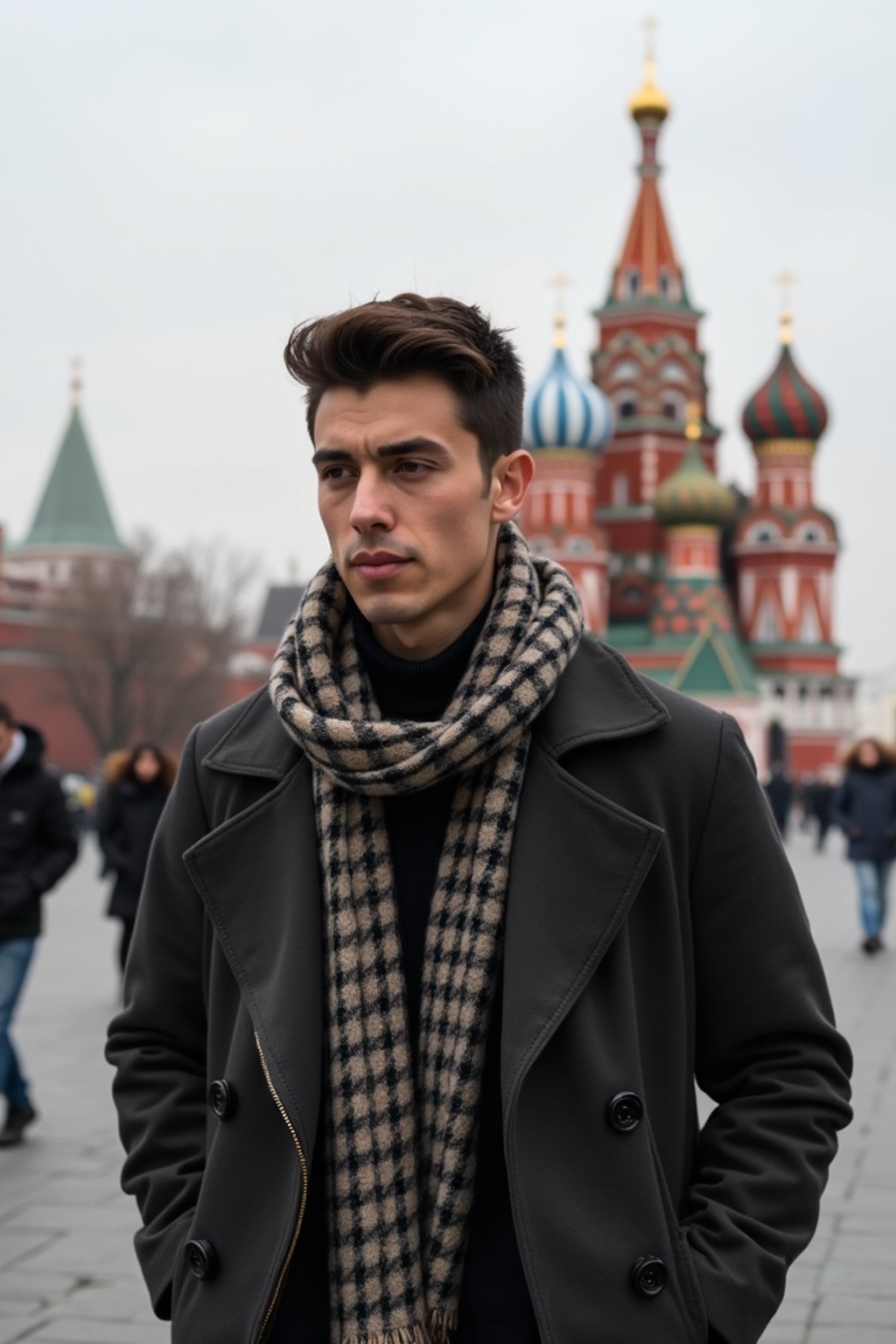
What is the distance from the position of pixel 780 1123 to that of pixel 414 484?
2.65 feet

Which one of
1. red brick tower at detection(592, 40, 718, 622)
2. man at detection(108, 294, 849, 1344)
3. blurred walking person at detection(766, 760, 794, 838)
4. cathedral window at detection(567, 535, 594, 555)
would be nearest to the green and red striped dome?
red brick tower at detection(592, 40, 718, 622)

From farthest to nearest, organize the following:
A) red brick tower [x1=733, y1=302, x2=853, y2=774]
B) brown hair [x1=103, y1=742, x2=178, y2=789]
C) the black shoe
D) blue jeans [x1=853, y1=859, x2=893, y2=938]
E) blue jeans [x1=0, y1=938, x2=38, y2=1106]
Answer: red brick tower [x1=733, y1=302, x2=853, y2=774], blue jeans [x1=853, y1=859, x2=893, y2=938], brown hair [x1=103, y1=742, x2=178, y2=789], blue jeans [x1=0, y1=938, x2=38, y2=1106], the black shoe

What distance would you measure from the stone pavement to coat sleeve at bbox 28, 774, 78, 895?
88 cm

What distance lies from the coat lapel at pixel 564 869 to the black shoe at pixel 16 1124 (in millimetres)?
4578

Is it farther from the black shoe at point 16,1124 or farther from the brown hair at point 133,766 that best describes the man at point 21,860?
the brown hair at point 133,766

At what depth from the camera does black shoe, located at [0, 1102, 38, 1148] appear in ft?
20.5

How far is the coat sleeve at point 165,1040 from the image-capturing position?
2.20 metres

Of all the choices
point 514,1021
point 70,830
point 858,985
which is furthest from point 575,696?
point 858,985

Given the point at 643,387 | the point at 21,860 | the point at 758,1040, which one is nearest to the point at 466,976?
the point at 758,1040

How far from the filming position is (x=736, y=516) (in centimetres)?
5434

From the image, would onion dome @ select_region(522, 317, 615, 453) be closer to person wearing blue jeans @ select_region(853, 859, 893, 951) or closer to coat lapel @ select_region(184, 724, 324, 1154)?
person wearing blue jeans @ select_region(853, 859, 893, 951)

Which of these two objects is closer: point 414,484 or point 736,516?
point 414,484

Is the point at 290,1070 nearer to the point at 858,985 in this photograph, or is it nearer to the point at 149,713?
the point at 858,985

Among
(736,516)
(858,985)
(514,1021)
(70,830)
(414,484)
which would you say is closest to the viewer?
(514,1021)
